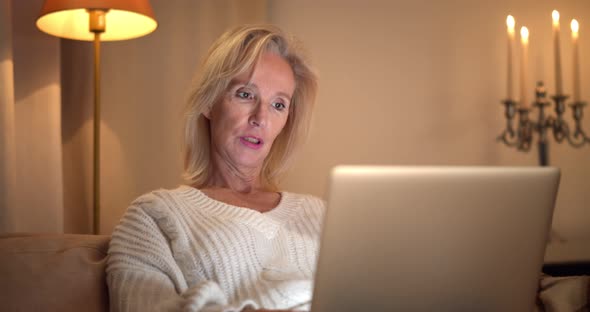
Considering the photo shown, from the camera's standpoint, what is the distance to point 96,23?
194 centimetres

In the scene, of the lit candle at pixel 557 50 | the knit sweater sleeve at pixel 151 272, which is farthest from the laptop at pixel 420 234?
the lit candle at pixel 557 50

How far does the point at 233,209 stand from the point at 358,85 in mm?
1182

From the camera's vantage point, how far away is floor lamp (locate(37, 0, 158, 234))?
1.86 metres

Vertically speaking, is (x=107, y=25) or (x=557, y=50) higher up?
(x=107, y=25)

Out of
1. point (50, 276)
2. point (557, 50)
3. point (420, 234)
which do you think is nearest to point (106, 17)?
point (50, 276)

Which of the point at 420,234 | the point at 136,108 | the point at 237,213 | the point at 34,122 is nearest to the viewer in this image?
the point at 420,234

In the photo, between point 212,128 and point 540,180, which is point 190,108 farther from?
point 540,180

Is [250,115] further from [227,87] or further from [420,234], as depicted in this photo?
[420,234]

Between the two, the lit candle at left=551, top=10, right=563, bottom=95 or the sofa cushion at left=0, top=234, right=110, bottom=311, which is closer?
the sofa cushion at left=0, top=234, right=110, bottom=311

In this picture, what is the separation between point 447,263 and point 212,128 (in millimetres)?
845

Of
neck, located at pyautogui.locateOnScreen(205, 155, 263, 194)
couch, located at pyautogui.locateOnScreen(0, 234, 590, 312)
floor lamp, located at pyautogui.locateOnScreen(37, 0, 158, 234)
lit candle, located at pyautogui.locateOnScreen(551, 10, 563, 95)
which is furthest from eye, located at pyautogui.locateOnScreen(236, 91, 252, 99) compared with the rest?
lit candle, located at pyautogui.locateOnScreen(551, 10, 563, 95)

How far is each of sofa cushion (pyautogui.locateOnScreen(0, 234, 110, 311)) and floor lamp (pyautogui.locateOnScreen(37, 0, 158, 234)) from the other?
2.68 feet

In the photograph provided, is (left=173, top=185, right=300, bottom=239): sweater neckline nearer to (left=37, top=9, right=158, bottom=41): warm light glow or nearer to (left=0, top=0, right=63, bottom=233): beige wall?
(left=37, top=9, right=158, bottom=41): warm light glow

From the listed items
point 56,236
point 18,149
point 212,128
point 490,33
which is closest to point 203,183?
point 212,128
